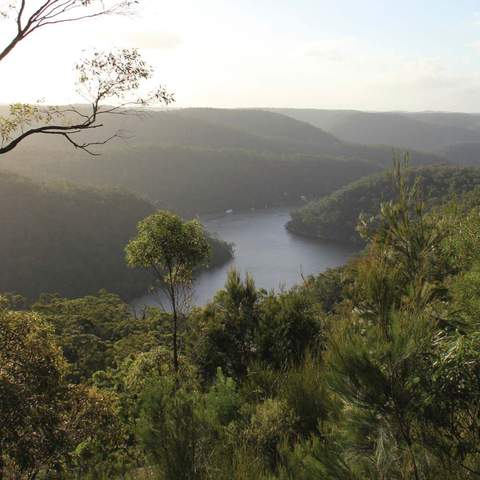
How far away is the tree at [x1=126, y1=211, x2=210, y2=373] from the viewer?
33.4 ft

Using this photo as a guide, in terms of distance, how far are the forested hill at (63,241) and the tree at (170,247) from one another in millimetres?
50606

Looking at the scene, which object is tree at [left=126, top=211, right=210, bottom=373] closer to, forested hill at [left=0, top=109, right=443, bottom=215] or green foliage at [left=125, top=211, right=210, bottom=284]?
green foliage at [left=125, top=211, right=210, bottom=284]

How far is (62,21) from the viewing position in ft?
18.9

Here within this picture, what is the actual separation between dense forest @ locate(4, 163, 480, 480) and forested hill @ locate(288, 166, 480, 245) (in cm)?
9065

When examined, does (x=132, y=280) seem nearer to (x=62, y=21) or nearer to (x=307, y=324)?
A: (x=307, y=324)

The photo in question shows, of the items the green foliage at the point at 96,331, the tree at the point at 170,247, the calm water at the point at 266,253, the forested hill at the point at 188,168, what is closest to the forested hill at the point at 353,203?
the calm water at the point at 266,253

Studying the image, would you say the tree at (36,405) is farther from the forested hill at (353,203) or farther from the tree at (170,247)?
the forested hill at (353,203)

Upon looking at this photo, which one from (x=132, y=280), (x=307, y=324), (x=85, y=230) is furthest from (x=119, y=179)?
(x=307, y=324)

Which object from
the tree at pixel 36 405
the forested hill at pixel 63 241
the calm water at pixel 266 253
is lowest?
the calm water at pixel 266 253

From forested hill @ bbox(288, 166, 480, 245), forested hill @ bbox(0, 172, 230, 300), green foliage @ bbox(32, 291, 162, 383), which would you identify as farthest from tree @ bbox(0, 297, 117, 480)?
forested hill @ bbox(288, 166, 480, 245)

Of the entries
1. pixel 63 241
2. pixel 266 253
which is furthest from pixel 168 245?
pixel 266 253

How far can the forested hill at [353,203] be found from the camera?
9506 cm

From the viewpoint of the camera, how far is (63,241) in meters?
67.8

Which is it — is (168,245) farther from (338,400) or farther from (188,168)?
(188,168)
